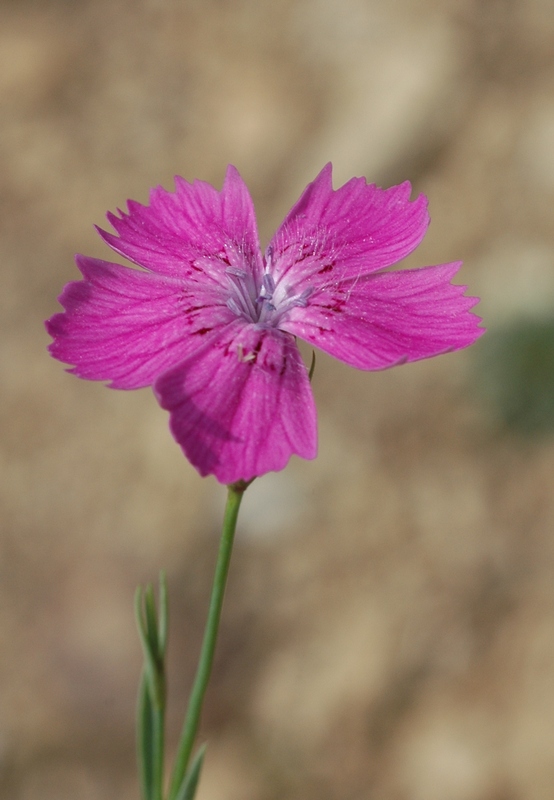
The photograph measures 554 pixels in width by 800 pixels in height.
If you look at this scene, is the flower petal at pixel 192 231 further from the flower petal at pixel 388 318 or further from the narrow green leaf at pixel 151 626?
the narrow green leaf at pixel 151 626

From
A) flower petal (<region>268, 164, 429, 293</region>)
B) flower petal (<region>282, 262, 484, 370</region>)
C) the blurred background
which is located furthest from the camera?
the blurred background

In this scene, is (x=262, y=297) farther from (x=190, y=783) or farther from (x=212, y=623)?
(x=190, y=783)

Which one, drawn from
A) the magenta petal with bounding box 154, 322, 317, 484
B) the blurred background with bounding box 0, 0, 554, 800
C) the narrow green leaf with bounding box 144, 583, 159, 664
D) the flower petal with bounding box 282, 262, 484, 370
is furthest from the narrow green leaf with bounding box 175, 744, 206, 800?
the blurred background with bounding box 0, 0, 554, 800

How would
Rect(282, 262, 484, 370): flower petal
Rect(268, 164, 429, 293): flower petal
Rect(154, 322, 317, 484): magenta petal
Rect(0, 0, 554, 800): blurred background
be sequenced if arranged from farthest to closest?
Rect(0, 0, 554, 800): blurred background → Rect(268, 164, 429, 293): flower petal → Rect(282, 262, 484, 370): flower petal → Rect(154, 322, 317, 484): magenta petal

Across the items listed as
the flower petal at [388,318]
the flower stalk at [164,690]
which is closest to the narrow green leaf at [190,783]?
the flower stalk at [164,690]

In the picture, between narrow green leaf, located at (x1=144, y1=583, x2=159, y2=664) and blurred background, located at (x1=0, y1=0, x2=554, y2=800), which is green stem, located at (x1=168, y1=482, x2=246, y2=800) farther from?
blurred background, located at (x1=0, y1=0, x2=554, y2=800)

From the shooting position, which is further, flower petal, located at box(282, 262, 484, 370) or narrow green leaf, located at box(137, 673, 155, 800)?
narrow green leaf, located at box(137, 673, 155, 800)

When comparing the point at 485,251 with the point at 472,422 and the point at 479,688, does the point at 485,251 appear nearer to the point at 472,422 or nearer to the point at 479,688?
the point at 472,422

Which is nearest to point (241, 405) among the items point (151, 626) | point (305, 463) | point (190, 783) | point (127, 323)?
point (127, 323)
